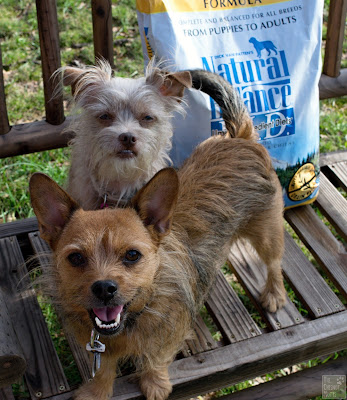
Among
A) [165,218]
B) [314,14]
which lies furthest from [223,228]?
[314,14]

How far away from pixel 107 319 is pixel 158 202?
457mm

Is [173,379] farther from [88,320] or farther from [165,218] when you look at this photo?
[165,218]

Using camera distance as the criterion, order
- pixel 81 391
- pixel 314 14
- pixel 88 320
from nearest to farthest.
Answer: pixel 88 320 → pixel 81 391 → pixel 314 14

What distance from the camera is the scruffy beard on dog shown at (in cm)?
277

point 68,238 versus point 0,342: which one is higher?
point 68,238

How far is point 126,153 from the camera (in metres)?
2.71

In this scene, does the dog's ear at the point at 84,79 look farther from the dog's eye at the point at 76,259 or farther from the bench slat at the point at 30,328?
the dog's eye at the point at 76,259

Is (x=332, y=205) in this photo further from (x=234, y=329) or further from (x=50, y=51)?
(x=50, y=51)

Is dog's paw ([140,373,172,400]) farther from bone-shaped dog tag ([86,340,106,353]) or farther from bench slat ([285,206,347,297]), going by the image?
bench slat ([285,206,347,297])

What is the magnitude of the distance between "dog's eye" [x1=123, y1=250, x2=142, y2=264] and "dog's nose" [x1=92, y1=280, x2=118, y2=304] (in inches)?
4.4

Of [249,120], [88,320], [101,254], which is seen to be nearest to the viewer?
[101,254]

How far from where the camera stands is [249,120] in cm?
275

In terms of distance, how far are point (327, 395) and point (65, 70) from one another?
221cm

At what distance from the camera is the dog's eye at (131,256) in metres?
1.90
